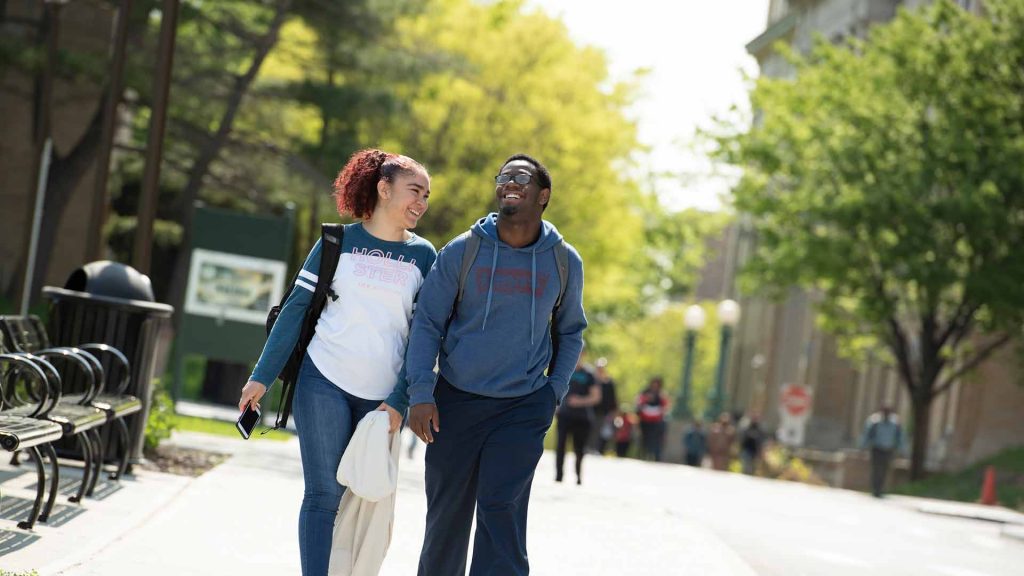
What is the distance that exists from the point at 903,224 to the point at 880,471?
5073 mm

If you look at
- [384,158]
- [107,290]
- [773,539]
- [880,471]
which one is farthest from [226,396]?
[384,158]

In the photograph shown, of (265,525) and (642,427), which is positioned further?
(642,427)

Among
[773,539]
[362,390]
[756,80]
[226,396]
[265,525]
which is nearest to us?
[362,390]

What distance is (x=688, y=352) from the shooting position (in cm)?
4319

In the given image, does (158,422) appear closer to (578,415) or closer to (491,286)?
(491,286)

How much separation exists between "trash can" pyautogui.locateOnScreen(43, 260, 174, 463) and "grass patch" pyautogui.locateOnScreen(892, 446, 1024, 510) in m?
21.4

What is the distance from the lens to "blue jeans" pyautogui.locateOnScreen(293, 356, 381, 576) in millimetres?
6520

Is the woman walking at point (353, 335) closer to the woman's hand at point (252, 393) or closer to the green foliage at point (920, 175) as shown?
the woman's hand at point (252, 393)

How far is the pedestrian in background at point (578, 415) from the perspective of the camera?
18906 millimetres

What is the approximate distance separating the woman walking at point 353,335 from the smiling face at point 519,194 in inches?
14.4

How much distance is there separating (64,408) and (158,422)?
316 cm

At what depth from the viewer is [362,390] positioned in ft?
21.9

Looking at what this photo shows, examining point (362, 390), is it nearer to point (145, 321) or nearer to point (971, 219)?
point (145, 321)

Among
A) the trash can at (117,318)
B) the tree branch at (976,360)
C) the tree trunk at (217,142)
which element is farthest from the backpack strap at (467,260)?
the tree branch at (976,360)
